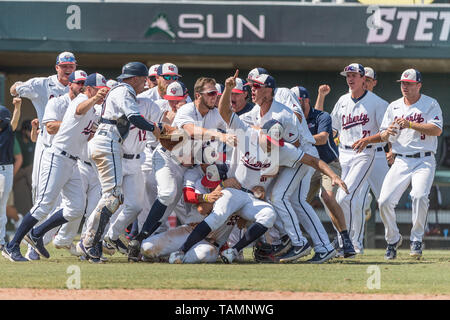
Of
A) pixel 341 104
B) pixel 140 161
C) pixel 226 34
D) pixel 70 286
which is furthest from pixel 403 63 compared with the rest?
pixel 70 286

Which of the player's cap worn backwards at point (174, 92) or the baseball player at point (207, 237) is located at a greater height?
the player's cap worn backwards at point (174, 92)

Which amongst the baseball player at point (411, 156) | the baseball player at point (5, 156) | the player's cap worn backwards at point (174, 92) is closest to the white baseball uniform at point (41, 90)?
the baseball player at point (5, 156)

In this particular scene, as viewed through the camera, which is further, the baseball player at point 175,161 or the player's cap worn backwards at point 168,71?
the player's cap worn backwards at point 168,71

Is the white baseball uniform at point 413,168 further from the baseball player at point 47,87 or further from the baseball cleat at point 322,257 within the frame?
the baseball player at point 47,87

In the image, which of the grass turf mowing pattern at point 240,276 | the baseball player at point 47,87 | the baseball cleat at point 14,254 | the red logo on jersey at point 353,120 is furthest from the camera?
the red logo on jersey at point 353,120

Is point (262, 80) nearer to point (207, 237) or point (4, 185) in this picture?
point (207, 237)

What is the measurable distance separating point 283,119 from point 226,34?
4.82 m

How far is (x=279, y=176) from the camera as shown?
771cm

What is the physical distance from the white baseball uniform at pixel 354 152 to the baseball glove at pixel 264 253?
1.33 meters

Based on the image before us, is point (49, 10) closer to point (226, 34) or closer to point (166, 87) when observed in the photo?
point (226, 34)

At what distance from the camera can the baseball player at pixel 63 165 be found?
755 cm

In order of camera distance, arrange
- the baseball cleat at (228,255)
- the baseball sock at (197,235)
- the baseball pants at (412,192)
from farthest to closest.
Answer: the baseball pants at (412,192) → the baseball cleat at (228,255) → the baseball sock at (197,235)

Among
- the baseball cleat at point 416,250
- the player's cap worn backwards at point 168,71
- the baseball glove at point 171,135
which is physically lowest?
the baseball cleat at point 416,250

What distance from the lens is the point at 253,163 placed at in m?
7.44
